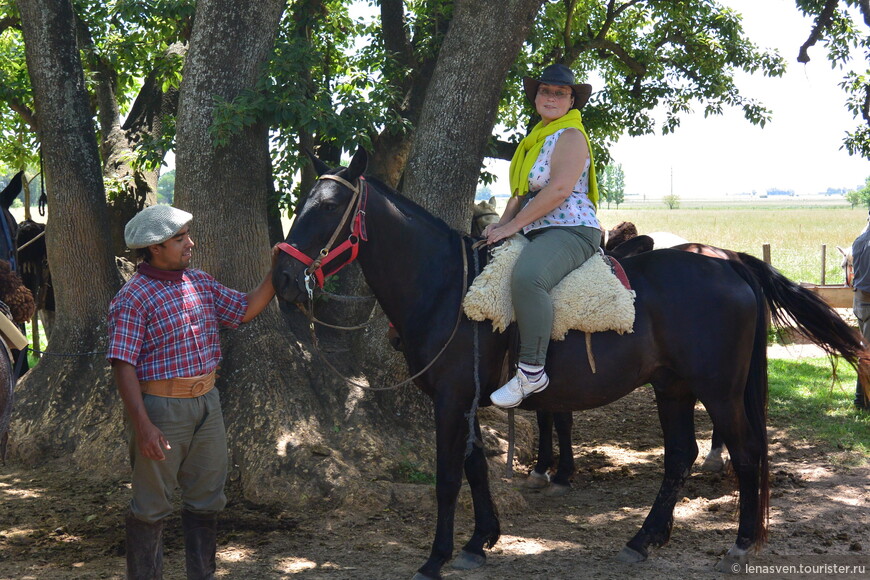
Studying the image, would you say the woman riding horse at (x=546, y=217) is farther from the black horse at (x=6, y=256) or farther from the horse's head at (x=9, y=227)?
the horse's head at (x=9, y=227)

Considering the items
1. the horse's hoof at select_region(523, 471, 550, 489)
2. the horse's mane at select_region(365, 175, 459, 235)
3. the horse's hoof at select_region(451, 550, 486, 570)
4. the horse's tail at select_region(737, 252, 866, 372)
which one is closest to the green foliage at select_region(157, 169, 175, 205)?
the horse's hoof at select_region(523, 471, 550, 489)

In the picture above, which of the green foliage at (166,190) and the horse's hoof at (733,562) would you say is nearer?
the horse's hoof at (733,562)

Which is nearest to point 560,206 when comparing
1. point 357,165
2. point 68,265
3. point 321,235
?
point 357,165

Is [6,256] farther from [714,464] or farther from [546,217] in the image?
[714,464]

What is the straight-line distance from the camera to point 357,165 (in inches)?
174

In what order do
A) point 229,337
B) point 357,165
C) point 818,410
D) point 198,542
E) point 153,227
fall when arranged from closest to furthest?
point 153,227 < point 198,542 < point 357,165 < point 229,337 < point 818,410

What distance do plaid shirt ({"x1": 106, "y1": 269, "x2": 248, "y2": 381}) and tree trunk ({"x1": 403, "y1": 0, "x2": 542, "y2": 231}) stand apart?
290 centimetres

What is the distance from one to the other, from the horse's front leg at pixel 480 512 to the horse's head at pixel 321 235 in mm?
1441

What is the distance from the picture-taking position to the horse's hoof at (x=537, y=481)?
6449 millimetres

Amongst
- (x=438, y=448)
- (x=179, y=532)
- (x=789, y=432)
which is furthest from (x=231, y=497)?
(x=789, y=432)

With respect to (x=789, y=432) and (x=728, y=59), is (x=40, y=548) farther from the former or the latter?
(x=728, y=59)

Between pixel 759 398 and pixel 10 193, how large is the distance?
6479mm

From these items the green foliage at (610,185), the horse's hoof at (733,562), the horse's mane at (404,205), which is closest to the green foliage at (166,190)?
the green foliage at (610,185)

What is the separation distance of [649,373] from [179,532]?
10.3 feet
